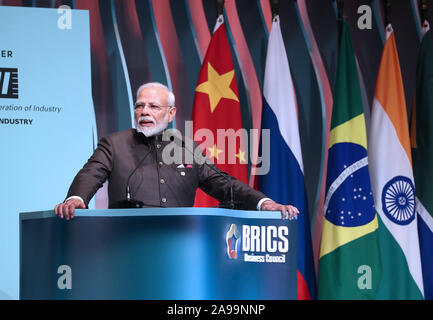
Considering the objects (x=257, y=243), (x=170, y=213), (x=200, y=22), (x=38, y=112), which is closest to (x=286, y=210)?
(x=257, y=243)

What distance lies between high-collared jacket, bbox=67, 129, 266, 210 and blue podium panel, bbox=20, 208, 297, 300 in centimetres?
49

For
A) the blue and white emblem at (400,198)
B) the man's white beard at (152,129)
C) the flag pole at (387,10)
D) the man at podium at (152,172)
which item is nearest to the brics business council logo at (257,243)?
the man at podium at (152,172)

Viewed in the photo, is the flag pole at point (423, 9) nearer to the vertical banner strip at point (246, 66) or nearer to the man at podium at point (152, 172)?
the vertical banner strip at point (246, 66)

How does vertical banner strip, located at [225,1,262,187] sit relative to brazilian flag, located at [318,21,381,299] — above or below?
above

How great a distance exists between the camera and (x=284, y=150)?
4.97 meters

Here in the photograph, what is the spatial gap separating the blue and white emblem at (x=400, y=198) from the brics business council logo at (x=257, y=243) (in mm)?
2421

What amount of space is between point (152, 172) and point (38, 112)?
1.58m

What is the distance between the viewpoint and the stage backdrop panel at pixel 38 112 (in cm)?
443

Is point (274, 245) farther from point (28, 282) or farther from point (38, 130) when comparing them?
point (38, 130)

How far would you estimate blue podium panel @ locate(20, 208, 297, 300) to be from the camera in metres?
2.50

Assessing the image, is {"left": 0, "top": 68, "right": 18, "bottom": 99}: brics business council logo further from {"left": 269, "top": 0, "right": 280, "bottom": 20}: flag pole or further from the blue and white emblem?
the blue and white emblem

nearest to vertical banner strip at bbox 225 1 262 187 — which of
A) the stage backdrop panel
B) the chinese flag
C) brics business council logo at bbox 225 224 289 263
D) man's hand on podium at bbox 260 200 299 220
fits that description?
the chinese flag
